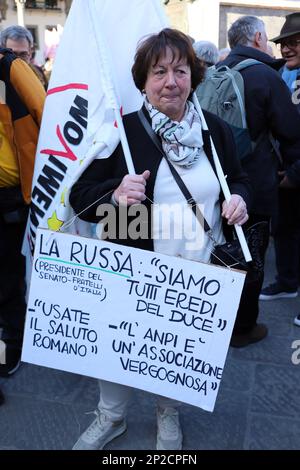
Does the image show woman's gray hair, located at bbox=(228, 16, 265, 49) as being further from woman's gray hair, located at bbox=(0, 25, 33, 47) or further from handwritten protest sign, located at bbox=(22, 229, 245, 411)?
handwritten protest sign, located at bbox=(22, 229, 245, 411)

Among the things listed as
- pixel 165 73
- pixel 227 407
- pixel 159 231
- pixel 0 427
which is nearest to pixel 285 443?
pixel 227 407

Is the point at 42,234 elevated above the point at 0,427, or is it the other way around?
the point at 42,234

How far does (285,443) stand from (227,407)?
36 cm

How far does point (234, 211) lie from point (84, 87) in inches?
39.1

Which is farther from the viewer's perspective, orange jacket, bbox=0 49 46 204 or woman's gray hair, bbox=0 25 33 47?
woman's gray hair, bbox=0 25 33 47

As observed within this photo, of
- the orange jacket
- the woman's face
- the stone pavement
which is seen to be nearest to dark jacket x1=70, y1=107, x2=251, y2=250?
the woman's face

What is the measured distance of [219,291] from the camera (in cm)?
176

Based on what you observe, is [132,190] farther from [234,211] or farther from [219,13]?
[219,13]

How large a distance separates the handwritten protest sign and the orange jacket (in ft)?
2.61

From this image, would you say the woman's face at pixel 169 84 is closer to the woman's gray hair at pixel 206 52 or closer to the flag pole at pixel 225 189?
the flag pole at pixel 225 189

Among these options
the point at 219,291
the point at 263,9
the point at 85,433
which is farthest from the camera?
the point at 263,9

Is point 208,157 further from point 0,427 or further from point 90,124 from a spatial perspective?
point 0,427

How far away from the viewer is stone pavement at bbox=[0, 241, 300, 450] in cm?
229

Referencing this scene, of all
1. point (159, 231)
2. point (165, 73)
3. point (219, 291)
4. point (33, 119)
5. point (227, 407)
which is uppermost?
point (165, 73)
